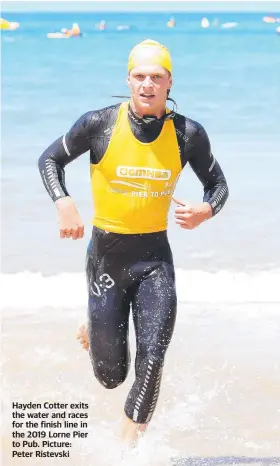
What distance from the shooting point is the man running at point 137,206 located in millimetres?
5734

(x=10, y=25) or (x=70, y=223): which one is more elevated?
(x=10, y=25)

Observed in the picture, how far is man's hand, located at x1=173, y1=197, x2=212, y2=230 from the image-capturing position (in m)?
5.67

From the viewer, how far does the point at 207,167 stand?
235 inches

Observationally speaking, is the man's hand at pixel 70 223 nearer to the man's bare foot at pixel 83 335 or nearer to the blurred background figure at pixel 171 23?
the man's bare foot at pixel 83 335

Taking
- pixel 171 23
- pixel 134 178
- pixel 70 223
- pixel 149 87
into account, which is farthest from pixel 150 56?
pixel 171 23

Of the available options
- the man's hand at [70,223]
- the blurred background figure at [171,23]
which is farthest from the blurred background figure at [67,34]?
the man's hand at [70,223]

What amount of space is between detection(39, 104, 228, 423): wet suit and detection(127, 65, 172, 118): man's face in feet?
0.24

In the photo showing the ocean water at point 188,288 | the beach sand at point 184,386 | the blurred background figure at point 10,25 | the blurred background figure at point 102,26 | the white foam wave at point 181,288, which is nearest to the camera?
the beach sand at point 184,386

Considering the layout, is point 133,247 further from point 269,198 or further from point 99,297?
point 269,198

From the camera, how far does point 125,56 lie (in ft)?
89.3

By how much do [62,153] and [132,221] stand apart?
0.53 metres

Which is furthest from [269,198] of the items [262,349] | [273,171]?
[262,349]

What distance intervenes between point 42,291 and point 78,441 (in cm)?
337

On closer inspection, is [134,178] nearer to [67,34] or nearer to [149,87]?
[149,87]
